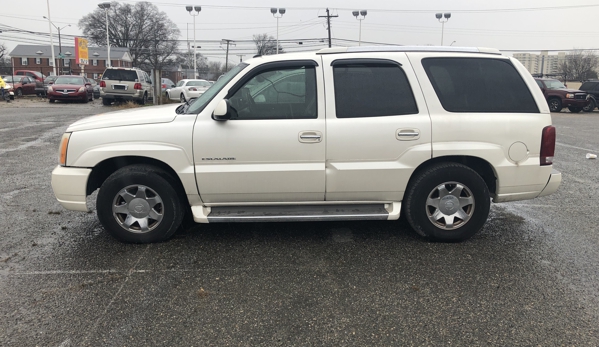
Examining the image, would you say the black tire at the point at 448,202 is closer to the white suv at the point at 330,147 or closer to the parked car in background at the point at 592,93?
the white suv at the point at 330,147

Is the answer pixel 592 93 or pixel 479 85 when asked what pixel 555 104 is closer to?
pixel 592 93

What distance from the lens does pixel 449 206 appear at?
438cm

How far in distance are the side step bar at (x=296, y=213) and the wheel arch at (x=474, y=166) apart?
1.33 feet

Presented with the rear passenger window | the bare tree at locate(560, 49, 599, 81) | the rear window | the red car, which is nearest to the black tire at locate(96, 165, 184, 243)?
the rear passenger window

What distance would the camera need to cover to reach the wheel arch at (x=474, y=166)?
4352 millimetres

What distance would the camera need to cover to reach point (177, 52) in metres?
76.9

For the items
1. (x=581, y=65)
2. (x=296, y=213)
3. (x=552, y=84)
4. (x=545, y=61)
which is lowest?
(x=296, y=213)

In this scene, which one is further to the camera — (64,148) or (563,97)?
(563,97)

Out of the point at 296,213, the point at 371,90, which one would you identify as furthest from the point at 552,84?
the point at 296,213

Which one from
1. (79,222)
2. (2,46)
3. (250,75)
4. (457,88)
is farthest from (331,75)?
(2,46)

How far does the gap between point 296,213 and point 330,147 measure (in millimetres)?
698

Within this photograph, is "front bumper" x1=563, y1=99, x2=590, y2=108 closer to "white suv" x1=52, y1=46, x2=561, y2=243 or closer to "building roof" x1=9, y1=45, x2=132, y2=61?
"white suv" x1=52, y1=46, x2=561, y2=243

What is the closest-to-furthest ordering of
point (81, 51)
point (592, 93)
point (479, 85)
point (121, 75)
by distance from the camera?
point (479, 85) < point (121, 75) < point (592, 93) < point (81, 51)

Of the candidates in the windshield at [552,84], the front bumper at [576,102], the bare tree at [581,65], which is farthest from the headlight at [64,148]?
the bare tree at [581,65]
